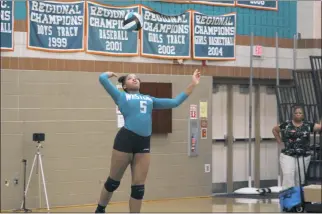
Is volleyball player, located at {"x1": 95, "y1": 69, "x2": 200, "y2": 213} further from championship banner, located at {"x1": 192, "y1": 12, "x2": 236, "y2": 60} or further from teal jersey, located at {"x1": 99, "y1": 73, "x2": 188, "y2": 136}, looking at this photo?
championship banner, located at {"x1": 192, "y1": 12, "x2": 236, "y2": 60}

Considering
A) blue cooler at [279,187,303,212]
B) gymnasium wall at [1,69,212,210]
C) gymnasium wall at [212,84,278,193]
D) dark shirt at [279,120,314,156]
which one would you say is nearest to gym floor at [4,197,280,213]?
gymnasium wall at [1,69,212,210]

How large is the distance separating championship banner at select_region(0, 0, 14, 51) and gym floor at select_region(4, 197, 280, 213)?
3015 mm

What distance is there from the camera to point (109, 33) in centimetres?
1562

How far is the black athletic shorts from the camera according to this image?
9.73 metres

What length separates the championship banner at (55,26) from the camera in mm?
14562

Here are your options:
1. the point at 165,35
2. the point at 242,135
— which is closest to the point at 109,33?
the point at 165,35

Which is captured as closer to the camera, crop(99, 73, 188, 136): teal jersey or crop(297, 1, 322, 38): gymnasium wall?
crop(99, 73, 188, 136): teal jersey

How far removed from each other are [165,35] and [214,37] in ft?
4.36

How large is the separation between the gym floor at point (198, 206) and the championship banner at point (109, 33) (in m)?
2.97

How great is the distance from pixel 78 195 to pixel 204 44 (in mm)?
4325

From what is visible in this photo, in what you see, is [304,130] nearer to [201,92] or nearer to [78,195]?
[201,92]

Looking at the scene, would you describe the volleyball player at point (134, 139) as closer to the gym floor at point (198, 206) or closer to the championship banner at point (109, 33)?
the gym floor at point (198, 206)

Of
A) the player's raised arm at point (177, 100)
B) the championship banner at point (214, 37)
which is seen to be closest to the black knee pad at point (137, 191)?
the player's raised arm at point (177, 100)

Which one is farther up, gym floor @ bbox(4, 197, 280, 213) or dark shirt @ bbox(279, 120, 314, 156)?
dark shirt @ bbox(279, 120, 314, 156)
